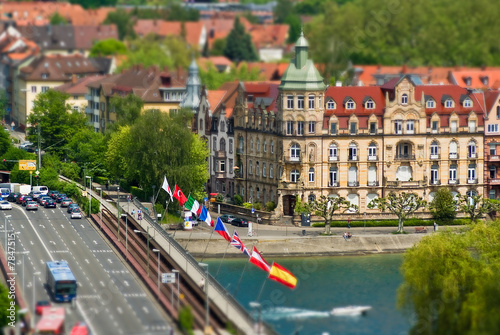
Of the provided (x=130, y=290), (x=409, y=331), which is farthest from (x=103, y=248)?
(x=409, y=331)

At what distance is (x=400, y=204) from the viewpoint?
16675cm

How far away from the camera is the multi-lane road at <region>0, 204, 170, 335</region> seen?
117 m

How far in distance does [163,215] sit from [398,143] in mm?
28286

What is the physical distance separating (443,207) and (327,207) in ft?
44.8

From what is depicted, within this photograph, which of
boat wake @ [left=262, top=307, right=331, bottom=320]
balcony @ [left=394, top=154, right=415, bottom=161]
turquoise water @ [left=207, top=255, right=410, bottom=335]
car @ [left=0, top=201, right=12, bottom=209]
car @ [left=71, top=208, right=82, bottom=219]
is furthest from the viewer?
balcony @ [left=394, top=154, right=415, bottom=161]

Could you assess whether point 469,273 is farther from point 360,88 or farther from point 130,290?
point 360,88

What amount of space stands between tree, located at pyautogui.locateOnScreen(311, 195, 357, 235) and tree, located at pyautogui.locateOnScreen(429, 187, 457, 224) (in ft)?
30.9

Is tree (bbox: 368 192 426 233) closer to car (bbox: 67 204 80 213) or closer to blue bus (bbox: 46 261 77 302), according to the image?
car (bbox: 67 204 80 213)

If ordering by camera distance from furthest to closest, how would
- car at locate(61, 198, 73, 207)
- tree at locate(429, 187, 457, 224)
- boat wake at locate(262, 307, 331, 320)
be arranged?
car at locate(61, 198, 73, 207) < tree at locate(429, 187, 457, 224) < boat wake at locate(262, 307, 331, 320)

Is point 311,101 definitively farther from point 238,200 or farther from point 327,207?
point 238,200

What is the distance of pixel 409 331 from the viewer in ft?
376

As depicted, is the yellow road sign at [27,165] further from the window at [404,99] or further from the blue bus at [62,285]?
the blue bus at [62,285]

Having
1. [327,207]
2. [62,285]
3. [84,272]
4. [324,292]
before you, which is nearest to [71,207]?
[327,207]

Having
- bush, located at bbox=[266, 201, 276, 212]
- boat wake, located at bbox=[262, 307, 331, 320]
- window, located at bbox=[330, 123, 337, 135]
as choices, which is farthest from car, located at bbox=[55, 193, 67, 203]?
boat wake, located at bbox=[262, 307, 331, 320]
